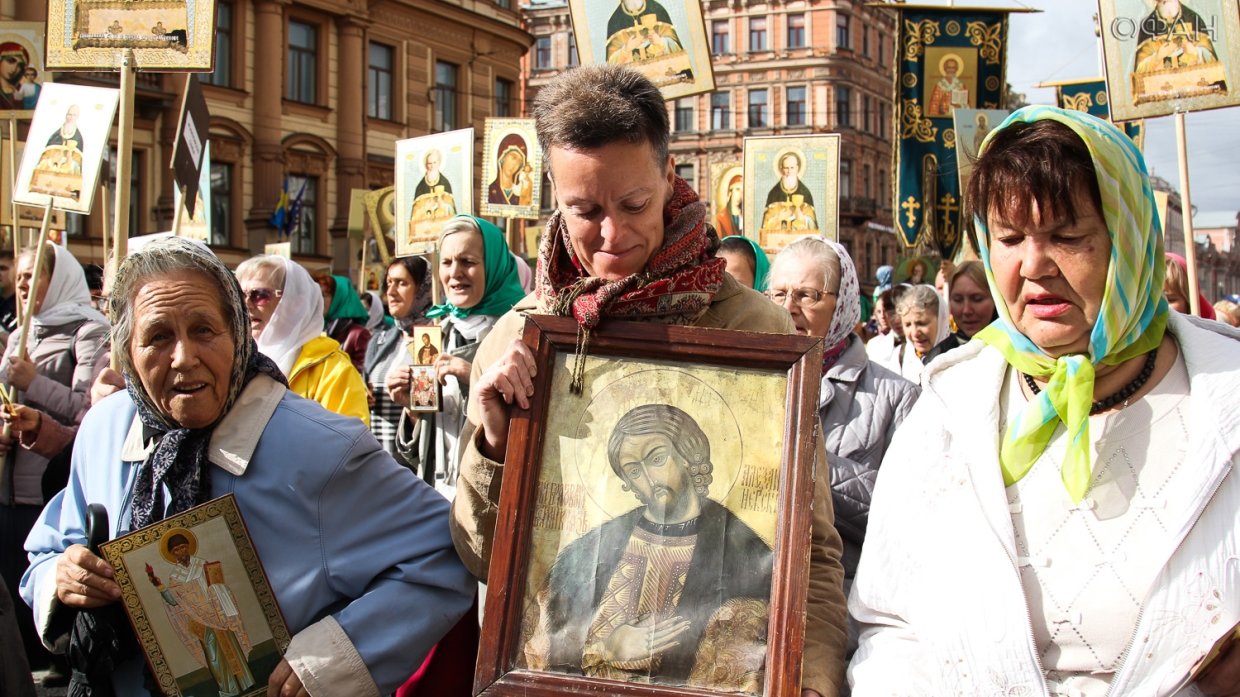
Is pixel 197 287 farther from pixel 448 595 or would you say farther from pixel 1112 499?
pixel 1112 499

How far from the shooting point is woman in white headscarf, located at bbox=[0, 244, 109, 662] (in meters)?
5.21

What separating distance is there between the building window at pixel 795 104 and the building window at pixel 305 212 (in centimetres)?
3820

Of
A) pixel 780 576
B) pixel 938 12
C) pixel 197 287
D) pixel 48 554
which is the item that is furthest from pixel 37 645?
pixel 938 12

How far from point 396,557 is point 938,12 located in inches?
372

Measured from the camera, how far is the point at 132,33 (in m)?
4.91

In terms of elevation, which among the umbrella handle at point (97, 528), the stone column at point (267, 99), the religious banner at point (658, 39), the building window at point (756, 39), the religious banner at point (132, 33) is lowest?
the umbrella handle at point (97, 528)

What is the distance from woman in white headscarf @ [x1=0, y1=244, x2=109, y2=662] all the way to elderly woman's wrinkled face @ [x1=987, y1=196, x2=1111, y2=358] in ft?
14.2

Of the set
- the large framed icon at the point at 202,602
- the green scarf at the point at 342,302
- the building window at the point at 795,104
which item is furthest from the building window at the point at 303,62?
the building window at the point at 795,104

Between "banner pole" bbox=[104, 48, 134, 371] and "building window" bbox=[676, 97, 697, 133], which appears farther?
"building window" bbox=[676, 97, 697, 133]

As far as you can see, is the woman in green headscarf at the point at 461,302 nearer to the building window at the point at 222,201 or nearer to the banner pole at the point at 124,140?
the banner pole at the point at 124,140

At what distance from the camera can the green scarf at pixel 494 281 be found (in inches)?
203

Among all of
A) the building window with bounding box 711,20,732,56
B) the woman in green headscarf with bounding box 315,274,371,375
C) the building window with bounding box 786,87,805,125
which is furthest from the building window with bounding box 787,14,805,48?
the woman in green headscarf with bounding box 315,274,371,375

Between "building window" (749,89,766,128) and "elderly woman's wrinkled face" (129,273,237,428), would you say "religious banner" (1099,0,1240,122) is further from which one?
"building window" (749,89,766,128)

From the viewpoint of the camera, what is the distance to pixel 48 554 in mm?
2752
